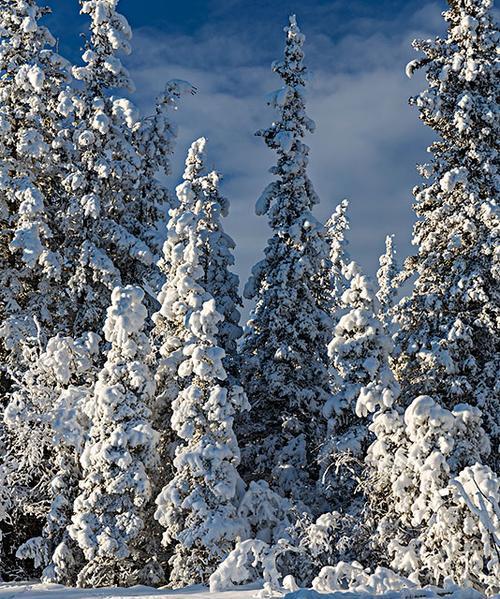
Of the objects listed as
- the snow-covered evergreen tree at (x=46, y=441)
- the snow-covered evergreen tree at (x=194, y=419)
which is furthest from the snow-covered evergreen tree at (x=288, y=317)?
the snow-covered evergreen tree at (x=46, y=441)

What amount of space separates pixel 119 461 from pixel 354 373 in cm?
641

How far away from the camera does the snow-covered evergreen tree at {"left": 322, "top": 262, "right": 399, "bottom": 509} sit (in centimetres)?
1845

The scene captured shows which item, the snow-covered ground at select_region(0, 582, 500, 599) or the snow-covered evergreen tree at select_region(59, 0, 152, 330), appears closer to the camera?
the snow-covered ground at select_region(0, 582, 500, 599)

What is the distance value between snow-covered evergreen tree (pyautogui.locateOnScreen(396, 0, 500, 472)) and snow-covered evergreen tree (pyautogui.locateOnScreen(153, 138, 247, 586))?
18.4ft

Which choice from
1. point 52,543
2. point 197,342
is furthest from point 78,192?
point 52,543

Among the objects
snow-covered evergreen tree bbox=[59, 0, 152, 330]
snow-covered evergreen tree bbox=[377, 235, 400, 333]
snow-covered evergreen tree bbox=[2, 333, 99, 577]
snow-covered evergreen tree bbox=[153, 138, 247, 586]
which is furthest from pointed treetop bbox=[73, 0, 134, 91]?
snow-covered evergreen tree bbox=[377, 235, 400, 333]

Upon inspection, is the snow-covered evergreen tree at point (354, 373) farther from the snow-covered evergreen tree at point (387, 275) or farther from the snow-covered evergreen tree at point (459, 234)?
the snow-covered evergreen tree at point (387, 275)

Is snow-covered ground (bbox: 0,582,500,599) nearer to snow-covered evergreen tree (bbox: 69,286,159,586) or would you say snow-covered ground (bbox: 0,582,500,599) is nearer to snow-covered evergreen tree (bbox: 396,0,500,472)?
snow-covered evergreen tree (bbox: 69,286,159,586)

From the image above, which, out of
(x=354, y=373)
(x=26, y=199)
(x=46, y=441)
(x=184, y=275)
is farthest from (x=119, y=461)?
(x=26, y=199)

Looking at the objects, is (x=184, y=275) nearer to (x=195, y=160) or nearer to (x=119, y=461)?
(x=119, y=461)

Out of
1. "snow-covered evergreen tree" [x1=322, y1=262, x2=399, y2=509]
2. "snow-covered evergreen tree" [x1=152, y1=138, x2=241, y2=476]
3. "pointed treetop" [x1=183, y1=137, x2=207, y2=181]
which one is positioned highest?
"pointed treetop" [x1=183, y1=137, x2=207, y2=181]

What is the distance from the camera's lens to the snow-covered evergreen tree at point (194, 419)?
1634cm

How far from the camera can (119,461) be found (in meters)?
17.0

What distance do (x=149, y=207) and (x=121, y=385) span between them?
356 inches
